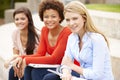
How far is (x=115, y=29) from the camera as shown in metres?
6.05

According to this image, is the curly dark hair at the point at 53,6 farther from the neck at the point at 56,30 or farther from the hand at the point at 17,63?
the hand at the point at 17,63

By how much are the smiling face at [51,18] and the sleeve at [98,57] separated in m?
0.75

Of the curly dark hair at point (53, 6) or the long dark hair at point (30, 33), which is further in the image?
the long dark hair at point (30, 33)

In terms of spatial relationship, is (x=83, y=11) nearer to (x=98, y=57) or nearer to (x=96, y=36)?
(x=96, y=36)

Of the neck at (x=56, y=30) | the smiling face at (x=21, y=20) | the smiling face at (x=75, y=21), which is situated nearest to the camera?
the smiling face at (x=75, y=21)

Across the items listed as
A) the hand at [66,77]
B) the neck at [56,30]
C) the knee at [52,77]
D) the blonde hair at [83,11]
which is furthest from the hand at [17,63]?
the blonde hair at [83,11]

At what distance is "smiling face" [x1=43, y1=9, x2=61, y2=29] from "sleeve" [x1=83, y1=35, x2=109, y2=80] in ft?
2.46

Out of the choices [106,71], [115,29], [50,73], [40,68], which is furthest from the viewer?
[115,29]

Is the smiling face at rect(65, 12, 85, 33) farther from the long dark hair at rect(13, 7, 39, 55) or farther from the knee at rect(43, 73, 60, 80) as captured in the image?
the long dark hair at rect(13, 7, 39, 55)

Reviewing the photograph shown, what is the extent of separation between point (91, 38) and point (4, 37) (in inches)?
179

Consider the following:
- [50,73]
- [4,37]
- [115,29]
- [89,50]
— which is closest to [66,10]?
[89,50]

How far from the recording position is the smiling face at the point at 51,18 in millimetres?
3551

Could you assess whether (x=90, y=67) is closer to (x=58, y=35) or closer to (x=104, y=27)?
(x=58, y=35)

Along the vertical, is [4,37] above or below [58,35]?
below
